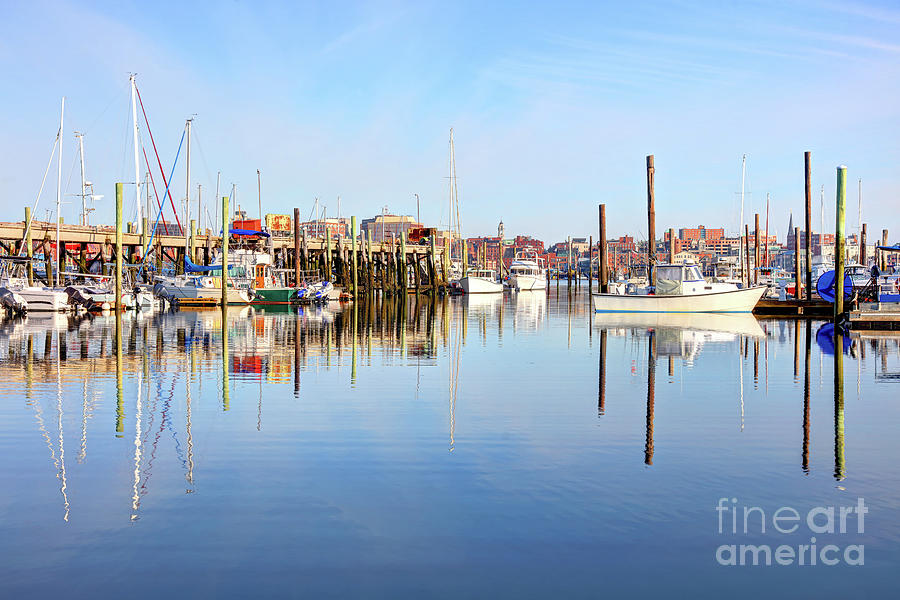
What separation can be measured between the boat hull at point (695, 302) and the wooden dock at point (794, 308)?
2.67 ft

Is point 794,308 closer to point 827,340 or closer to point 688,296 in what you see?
point 688,296

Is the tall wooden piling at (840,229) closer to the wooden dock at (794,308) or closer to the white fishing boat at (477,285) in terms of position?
the wooden dock at (794,308)

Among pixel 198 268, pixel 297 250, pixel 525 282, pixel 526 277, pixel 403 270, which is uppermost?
pixel 297 250

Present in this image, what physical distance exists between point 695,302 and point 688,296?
0.55m

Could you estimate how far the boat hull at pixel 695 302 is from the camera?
4303 cm

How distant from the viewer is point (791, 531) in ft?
23.6

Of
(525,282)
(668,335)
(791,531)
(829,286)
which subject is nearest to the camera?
(791,531)

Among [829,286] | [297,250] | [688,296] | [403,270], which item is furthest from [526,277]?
[688,296]

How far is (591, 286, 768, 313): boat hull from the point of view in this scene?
4303 cm

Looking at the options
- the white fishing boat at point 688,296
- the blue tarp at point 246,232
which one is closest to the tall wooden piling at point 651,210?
the white fishing boat at point 688,296

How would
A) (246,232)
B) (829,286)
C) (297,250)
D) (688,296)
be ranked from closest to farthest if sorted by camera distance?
1. (688,296)
2. (829,286)
3. (297,250)
4. (246,232)

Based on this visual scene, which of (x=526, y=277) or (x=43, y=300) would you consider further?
(x=526, y=277)

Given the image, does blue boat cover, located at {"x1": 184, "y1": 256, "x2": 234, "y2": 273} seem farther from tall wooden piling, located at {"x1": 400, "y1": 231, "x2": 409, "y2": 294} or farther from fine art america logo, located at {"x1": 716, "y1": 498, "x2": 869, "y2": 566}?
fine art america logo, located at {"x1": 716, "y1": 498, "x2": 869, "y2": 566}

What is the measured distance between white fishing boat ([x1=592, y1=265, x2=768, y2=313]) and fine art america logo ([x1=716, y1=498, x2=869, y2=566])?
117 ft
